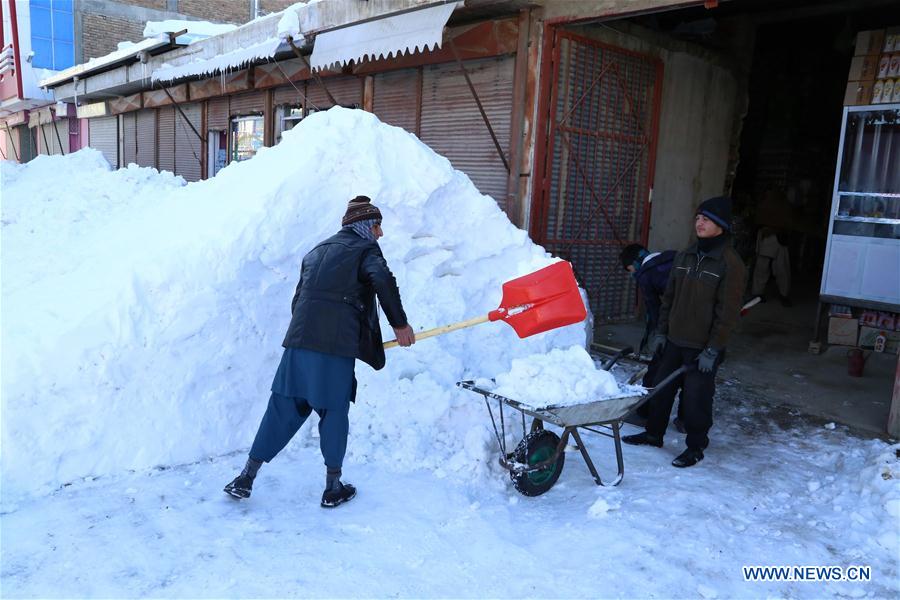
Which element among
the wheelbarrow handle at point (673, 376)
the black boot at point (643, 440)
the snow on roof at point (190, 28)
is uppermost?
the snow on roof at point (190, 28)

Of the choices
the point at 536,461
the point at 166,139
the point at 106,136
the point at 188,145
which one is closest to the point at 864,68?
the point at 536,461

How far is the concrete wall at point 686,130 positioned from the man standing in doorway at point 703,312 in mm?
4442

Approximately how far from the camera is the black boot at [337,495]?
345 centimetres

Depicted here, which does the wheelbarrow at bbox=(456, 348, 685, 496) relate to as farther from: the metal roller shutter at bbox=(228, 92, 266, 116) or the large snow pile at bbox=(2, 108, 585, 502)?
the metal roller shutter at bbox=(228, 92, 266, 116)

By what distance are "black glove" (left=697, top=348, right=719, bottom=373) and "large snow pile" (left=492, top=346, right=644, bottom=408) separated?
56 cm

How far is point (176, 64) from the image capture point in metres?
13.3

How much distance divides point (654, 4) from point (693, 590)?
507cm

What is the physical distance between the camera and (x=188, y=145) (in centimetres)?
1512

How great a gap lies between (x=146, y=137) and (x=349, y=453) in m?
15.7

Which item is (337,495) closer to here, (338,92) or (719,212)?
(719,212)

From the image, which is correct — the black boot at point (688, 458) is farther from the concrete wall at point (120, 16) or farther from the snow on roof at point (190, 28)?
the concrete wall at point (120, 16)

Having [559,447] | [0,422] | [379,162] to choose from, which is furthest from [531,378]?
[0,422]

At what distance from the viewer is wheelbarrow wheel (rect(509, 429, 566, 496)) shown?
12.0 ft

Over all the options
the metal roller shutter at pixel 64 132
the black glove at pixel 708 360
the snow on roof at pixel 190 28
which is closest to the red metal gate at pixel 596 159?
the black glove at pixel 708 360
